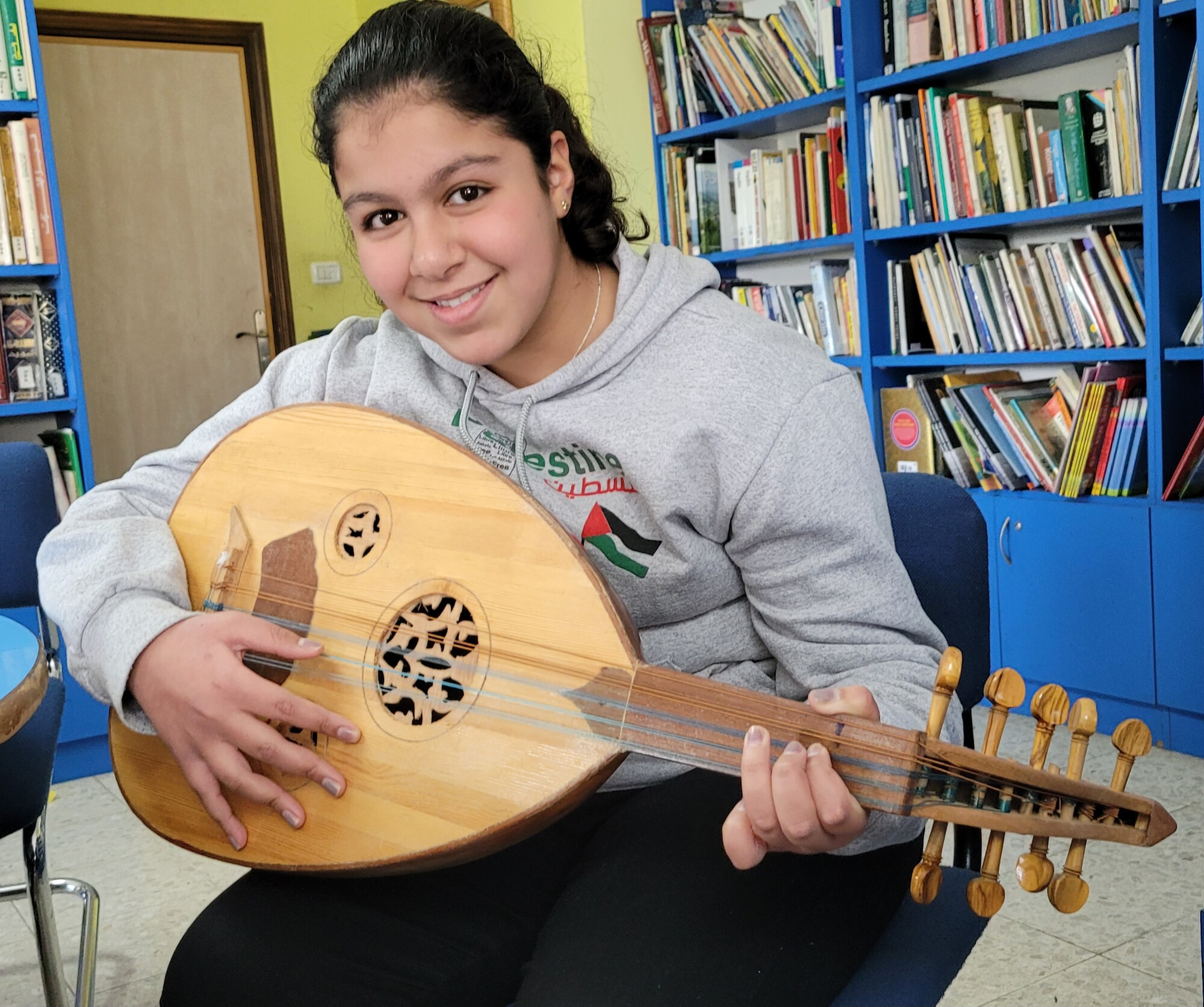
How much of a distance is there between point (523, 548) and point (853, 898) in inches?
13.9

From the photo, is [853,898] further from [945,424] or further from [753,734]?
[945,424]

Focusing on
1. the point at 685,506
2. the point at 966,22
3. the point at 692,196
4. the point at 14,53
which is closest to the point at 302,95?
the point at 692,196

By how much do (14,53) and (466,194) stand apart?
238cm

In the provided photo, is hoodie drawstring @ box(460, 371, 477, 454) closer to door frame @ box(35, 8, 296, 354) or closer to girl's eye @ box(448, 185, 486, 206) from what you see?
girl's eye @ box(448, 185, 486, 206)

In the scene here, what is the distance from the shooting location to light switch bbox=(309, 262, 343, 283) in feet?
16.6

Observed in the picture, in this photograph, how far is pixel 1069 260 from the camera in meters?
2.80

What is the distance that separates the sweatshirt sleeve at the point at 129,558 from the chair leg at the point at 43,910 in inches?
23.4

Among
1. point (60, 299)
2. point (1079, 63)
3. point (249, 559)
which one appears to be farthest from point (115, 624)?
point (1079, 63)

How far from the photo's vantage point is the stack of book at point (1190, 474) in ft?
8.37

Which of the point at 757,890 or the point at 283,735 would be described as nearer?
the point at 757,890

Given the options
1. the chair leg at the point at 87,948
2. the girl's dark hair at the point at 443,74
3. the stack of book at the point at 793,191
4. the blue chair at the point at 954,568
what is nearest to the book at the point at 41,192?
the chair leg at the point at 87,948

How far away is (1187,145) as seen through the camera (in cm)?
252

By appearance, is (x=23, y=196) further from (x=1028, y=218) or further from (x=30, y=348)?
(x=1028, y=218)

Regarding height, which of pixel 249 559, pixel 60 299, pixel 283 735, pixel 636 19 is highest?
pixel 636 19
